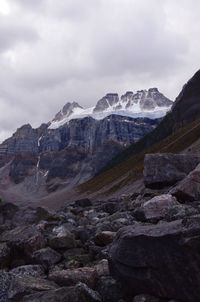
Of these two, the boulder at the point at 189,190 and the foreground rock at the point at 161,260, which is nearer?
the foreground rock at the point at 161,260

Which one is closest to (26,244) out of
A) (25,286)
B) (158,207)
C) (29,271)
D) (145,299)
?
(29,271)

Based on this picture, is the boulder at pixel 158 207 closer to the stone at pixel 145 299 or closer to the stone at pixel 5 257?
the stone at pixel 5 257

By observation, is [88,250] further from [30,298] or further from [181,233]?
[181,233]

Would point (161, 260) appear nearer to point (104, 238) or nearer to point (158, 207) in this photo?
point (104, 238)

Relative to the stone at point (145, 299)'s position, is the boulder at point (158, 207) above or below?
above

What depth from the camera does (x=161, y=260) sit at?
1266 cm

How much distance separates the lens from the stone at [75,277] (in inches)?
583

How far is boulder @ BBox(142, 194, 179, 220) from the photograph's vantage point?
62.7 ft

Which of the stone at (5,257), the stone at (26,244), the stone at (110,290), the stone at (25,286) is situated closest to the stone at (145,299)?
the stone at (110,290)

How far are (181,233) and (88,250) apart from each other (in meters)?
7.00

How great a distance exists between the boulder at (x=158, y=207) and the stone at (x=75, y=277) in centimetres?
431

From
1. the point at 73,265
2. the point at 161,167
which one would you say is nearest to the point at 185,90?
the point at 161,167

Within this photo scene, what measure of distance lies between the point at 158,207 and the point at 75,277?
18.7 ft

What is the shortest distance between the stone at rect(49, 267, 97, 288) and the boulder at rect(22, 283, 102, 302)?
1.08 m
